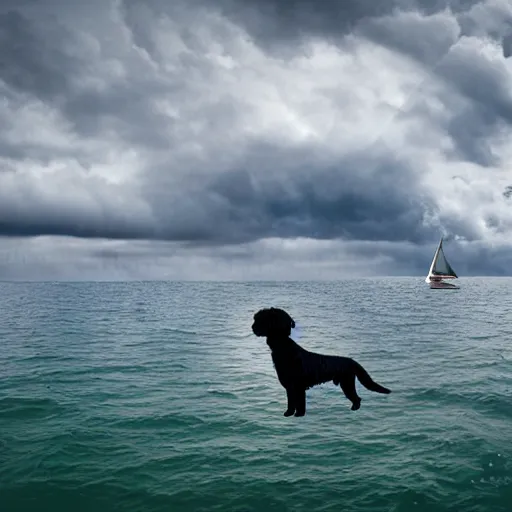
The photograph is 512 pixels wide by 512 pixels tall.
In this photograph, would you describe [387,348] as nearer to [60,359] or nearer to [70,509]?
[60,359]

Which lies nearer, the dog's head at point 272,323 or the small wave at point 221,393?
the dog's head at point 272,323

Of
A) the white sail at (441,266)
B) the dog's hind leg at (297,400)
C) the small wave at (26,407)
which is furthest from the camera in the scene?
the white sail at (441,266)

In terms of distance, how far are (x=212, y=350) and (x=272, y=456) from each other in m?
22.2

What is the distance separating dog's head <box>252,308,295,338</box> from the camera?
4.76 meters

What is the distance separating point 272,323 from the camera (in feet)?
15.7

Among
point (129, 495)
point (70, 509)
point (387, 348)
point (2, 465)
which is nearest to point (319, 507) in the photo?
point (129, 495)

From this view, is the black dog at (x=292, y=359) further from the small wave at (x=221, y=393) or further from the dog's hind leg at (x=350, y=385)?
the small wave at (x=221, y=393)

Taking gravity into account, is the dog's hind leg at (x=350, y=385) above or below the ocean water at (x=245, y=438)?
above

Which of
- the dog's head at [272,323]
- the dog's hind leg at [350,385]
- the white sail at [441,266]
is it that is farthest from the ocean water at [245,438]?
the white sail at [441,266]

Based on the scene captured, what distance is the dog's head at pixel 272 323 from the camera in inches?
187

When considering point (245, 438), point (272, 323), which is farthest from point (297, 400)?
point (245, 438)

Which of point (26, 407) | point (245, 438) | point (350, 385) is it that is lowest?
point (26, 407)

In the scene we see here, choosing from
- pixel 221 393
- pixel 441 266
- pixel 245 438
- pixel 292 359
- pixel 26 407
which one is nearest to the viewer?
pixel 292 359

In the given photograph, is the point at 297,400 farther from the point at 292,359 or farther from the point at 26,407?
the point at 26,407
